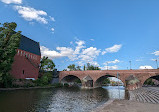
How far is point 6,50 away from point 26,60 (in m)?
15.1

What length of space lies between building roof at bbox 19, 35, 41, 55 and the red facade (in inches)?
69.4

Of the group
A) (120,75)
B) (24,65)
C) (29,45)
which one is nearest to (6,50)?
(24,65)

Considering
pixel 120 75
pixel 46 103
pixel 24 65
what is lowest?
pixel 46 103

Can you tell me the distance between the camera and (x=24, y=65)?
130 ft

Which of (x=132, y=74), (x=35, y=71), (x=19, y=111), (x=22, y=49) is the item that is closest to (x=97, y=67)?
(x=132, y=74)

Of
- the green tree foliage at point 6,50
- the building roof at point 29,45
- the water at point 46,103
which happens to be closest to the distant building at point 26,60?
the building roof at point 29,45

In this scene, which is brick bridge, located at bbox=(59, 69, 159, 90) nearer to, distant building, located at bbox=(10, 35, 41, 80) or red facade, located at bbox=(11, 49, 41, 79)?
red facade, located at bbox=(11, 49, 41, 79)

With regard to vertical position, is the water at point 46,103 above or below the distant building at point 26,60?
below

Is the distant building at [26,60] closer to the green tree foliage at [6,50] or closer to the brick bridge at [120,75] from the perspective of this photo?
the green tree foliage at [6,50]

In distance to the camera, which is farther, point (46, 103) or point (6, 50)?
point (6, 50)

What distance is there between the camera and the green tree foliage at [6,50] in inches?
987

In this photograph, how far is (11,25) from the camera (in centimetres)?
2841

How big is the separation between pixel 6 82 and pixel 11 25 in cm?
1553

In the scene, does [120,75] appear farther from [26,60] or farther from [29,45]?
[29,45]
